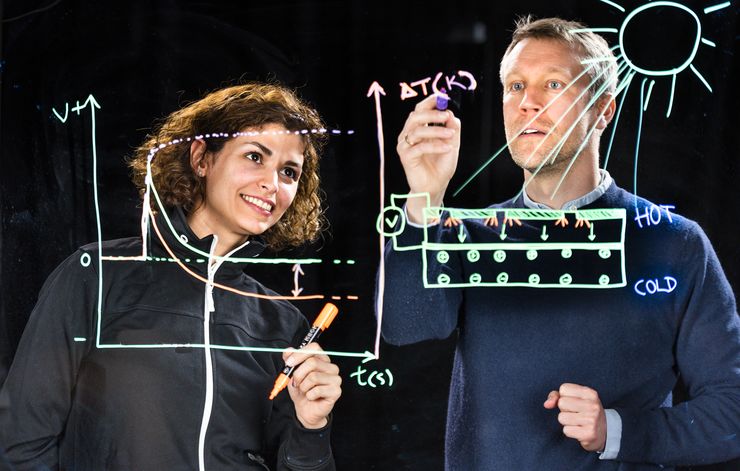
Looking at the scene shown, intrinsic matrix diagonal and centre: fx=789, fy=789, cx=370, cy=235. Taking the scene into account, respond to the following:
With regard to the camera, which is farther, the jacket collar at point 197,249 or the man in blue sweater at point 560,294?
the jacket collar at point 197,249

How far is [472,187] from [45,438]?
1016mm

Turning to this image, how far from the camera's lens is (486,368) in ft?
5.15

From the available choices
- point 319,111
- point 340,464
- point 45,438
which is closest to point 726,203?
point 319,111

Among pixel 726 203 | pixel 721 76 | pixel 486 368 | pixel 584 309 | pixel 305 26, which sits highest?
pixel 305 26

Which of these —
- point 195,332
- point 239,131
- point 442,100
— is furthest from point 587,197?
point 195,332

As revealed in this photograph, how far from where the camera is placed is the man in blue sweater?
5.06 ft

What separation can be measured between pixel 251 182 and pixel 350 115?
0.81 feet

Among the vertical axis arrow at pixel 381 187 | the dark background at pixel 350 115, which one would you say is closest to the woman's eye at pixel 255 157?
the dark background at pixel 350 115

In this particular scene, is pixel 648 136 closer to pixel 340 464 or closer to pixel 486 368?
pixel 486 368

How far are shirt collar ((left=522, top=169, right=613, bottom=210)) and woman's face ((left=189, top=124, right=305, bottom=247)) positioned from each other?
1.56 feet

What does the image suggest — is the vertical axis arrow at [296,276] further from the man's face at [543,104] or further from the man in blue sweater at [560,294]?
the man's face at [543,104]

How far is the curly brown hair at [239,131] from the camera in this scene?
5.40 feet

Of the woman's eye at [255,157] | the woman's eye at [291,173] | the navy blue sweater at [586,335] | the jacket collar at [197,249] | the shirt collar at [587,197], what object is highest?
the woman's eye at [255,157]

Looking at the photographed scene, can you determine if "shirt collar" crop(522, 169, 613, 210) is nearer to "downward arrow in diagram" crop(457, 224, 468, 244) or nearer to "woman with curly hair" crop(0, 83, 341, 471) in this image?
"downward arrow in diagram" crop(457, 224, 468, 244)
